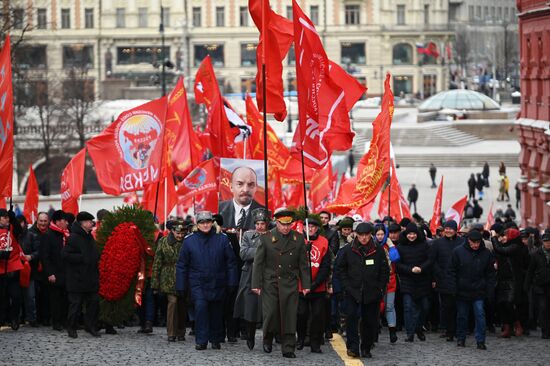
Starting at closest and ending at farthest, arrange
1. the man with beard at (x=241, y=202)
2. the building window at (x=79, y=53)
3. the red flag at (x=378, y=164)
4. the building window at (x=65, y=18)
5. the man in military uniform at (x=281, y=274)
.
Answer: the man in military uniform at (x=281, y=274)
the man with beard at (x=241, y=202)
the red flag at (x=378, y=164)
the building window at (x=79, y=53)
the building window at (x=65, y=18)

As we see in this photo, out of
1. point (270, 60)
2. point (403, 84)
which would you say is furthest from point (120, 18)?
point (270, 60)

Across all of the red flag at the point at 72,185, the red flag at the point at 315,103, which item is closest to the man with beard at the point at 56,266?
the red flag at the point at 315,103

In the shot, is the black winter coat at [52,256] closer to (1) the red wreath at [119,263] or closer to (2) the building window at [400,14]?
(1) the red wreath at [119,263]

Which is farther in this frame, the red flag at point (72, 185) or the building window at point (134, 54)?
the building window at point (134, 54)

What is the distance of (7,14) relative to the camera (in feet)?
132

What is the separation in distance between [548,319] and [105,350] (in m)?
4.97

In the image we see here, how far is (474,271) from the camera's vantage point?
1788 cm

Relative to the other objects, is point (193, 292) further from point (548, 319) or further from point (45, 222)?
point (548, 319)

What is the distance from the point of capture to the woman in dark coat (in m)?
18.4

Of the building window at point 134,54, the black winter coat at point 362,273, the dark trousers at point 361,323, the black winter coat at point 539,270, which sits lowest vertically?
the dark trousers at point 361,323

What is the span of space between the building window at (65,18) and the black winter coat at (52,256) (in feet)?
335

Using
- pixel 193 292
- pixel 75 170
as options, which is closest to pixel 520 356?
pixel 193 292

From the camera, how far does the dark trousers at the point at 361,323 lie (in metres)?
16.7

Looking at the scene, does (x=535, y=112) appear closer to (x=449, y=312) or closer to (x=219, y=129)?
(x=219, y=129)
